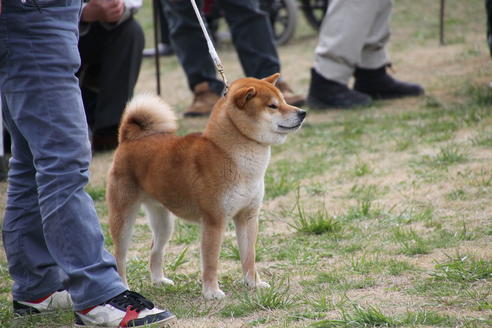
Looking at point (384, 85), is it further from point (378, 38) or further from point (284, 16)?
point (284, 16)

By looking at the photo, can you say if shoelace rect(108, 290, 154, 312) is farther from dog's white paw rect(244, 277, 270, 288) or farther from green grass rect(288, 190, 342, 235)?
green grass rect(288, 190, 342, 235)

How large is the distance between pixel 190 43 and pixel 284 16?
3.78 metres

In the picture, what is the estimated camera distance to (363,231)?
11.9 feet

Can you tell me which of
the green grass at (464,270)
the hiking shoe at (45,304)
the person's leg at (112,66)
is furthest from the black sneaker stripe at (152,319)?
the person's leg at (112,66)

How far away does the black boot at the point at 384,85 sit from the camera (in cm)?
643

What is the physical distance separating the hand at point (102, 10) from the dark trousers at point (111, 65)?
0.26m

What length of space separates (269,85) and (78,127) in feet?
2.66

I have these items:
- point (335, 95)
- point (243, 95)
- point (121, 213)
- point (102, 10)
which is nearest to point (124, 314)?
point (121, 213)

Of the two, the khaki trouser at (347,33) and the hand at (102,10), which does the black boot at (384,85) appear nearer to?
the khaki trouser at (347,33)

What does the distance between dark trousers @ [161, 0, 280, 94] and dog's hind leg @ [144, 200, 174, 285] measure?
290 centimetres

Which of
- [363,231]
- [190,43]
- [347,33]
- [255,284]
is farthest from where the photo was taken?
[190,43]

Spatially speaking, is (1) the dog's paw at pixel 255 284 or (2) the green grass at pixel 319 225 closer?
(1) the dog's paw at pixel 255 284

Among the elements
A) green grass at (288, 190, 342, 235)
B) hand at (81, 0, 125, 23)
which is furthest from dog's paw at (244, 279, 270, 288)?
hand at (81, 0, 125, 23)

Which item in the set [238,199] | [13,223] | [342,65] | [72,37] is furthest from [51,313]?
[342,65]
